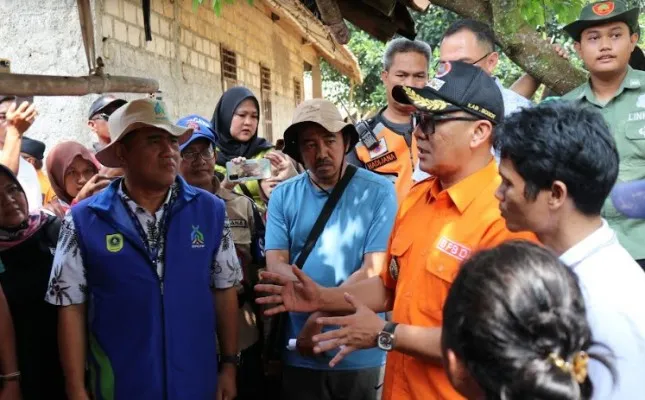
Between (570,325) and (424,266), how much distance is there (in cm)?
81

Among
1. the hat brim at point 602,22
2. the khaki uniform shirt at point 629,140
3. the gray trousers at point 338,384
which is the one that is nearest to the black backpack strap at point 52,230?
the gray trousers at point 338,384

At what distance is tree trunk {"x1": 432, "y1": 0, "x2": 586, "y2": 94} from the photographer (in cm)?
333

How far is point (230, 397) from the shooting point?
276cm

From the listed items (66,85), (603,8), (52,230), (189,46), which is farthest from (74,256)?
(189,46)

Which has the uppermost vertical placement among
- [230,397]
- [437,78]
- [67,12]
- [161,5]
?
[161,5]

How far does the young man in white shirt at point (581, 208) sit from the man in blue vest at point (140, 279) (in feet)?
4.54

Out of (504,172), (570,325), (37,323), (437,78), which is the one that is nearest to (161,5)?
(37,323)

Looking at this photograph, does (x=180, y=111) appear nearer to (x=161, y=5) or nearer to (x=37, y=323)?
(x=161, y=5)

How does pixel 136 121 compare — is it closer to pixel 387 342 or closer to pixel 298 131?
pixel 298 131

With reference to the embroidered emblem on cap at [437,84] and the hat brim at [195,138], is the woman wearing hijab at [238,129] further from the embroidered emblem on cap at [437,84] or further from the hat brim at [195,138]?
the embroidered emblem on cap at [437,84]

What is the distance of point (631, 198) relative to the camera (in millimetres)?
2666

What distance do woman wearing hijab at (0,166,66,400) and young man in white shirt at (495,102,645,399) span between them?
2020mm

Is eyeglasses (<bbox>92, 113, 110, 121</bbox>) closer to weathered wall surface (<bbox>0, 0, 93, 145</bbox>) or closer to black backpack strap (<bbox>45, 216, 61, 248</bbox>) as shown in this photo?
weathered wall surface (<bbox>0, 0, 93, 145</bbox>)

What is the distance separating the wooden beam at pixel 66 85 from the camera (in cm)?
222
